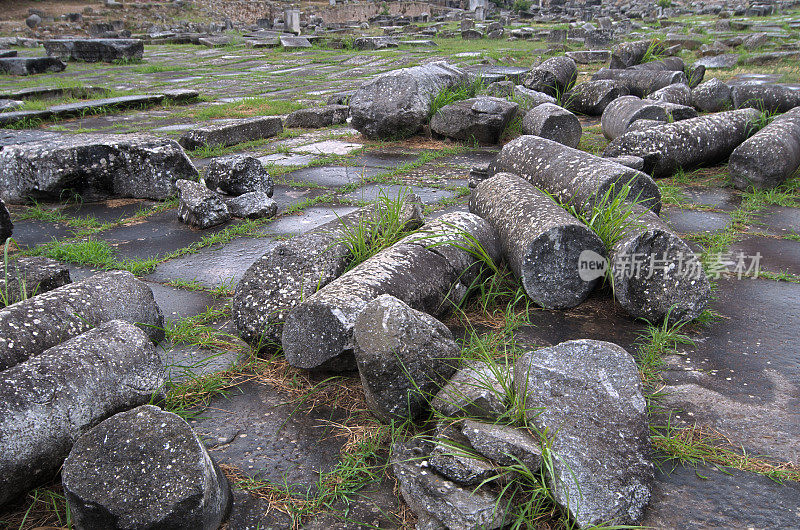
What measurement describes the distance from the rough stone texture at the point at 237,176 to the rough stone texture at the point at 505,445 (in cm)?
375

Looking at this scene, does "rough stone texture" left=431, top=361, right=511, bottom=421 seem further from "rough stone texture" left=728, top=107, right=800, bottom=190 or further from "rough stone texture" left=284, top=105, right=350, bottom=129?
"rough stone texture" left=284, top=105, right=350, bottom=129

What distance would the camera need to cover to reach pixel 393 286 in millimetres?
3035

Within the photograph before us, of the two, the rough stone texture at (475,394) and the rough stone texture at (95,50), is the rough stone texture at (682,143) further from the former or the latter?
the rough stone texture at (95,50)

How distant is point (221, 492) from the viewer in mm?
2027

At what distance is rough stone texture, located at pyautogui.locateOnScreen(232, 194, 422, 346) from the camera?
3.01 meters

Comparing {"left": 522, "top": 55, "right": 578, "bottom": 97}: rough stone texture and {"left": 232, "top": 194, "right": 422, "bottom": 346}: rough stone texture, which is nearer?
{"left": 232, "top": 194, "right": 422, "bottom": 346}: rough stone texture

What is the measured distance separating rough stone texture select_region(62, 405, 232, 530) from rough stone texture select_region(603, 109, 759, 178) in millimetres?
5031

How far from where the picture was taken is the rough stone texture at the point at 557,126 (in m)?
6.64

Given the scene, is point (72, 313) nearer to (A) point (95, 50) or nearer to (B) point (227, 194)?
(B) point (227, 194)

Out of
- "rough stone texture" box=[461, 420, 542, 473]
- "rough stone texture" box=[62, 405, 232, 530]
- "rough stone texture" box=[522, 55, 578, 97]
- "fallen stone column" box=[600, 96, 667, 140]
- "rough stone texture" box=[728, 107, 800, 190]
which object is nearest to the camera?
"rough stone texture" box=[62, 405, 232, 530]

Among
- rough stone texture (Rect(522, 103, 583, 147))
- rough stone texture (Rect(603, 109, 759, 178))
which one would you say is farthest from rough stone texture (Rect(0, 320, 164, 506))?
rough stone texture (Rect(522, 103, 583, 147))

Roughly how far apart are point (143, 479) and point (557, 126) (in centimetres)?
586

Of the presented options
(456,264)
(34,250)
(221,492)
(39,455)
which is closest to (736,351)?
(456,264)

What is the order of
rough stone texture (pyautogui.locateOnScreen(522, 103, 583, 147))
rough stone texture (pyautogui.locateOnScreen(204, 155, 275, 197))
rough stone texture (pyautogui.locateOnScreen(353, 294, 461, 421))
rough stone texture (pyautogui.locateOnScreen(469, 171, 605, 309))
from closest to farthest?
1. rough stone texture (pyautogui.locateOnScreen(353, 294, 461, 421))
2. rough stone texture (pyautogui.locateOnScreen(469, 171, 605, 309))
3. rough stone texture (pyautogui.locateOnScreen(204, 155, 275, 197))
4. rough stone texture (pyautogui.locateOnScreen(522, 103, 583, 147))
